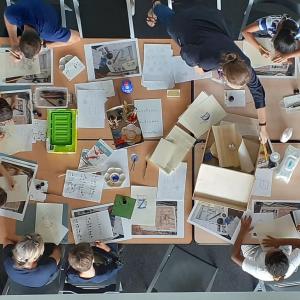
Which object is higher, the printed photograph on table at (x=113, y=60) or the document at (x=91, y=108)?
the printed photograph on table at (x=113, y=60)

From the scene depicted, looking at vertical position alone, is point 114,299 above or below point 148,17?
below

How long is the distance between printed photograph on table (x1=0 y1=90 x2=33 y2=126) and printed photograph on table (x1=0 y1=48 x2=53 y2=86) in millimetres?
64

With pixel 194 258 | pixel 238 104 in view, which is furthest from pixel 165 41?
pixel 194 258

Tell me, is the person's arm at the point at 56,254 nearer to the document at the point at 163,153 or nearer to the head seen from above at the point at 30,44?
the document at the point at 163,153

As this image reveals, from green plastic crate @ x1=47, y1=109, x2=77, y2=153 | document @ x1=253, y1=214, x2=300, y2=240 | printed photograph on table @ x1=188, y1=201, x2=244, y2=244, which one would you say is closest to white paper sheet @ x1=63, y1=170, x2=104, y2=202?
green plastic crate @ x1=47, y1=109, x2=77, y2=153

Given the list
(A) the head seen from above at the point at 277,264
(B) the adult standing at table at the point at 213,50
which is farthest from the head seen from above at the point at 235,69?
(A) the head seen from above at the point at 277,264

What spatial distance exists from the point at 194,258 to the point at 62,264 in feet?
2.90

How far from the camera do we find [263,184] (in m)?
2.80

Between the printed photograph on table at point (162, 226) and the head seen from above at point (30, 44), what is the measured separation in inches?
44.2

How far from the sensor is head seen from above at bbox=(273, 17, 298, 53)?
8.82 feet

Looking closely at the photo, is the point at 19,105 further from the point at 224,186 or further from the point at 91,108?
the point at 224,186

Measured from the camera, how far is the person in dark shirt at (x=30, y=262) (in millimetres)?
2643

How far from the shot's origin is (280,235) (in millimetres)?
2797

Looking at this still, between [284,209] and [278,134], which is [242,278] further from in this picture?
[278,134]
